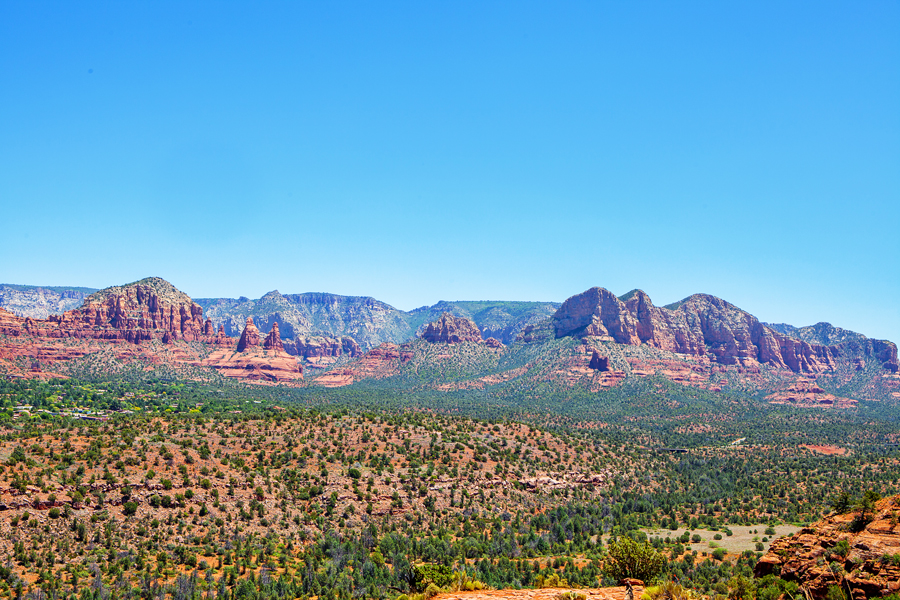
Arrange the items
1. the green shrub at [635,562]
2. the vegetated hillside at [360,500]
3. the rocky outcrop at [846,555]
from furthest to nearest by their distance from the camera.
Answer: the vegetated hillside at [360,500] → the green shrub at [635,562] → the rocky outcrop at [846,555]

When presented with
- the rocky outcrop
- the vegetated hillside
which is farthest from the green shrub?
the rocky outcrop

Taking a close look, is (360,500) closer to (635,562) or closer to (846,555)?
(635,562)

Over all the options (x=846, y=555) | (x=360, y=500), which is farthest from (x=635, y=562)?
(x=360, y=500)

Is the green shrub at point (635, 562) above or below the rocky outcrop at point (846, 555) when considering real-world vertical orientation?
below

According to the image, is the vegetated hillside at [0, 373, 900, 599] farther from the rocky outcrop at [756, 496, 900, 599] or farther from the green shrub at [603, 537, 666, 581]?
the rocky outcrop at [756, 496, 900, 599]

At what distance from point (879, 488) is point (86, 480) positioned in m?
84.9

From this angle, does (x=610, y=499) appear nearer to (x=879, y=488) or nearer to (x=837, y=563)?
(x=879, y=488)

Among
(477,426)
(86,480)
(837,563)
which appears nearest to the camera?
(837,563)

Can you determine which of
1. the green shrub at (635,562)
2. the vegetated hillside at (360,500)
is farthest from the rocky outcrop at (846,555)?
the green shrub at (635,562)

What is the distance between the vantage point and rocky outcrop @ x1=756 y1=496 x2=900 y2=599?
23.8 metres

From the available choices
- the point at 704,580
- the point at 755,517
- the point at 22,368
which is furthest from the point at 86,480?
the point at 22,368

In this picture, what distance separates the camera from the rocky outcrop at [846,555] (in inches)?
936

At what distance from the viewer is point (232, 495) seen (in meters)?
58.7

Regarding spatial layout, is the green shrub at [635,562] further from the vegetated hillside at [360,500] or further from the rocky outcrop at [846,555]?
the rocky outcrop at [846,555]
